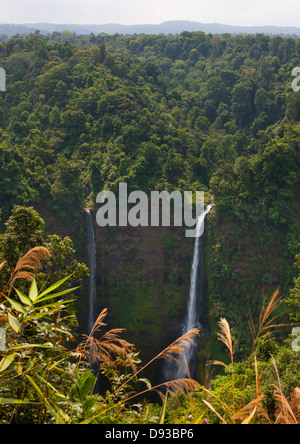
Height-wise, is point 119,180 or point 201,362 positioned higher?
point 119,180

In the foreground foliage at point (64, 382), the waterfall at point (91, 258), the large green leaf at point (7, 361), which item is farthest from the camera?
the waterfall at point (91, 258)

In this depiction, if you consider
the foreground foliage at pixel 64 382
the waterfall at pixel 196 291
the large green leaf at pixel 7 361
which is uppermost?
the large green leaf at pixel 7 361

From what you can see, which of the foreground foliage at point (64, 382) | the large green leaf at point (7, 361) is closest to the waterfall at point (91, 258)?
the foreground foliage at point (64, 382)

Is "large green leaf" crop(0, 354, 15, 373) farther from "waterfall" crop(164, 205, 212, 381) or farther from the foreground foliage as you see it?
"waterfall" crop(164, 205, 212, 381)

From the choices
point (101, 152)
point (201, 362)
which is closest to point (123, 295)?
point (201, 362)

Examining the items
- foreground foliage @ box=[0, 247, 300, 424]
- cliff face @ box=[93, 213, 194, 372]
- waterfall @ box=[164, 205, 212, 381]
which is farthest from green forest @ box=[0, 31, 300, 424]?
foreground foliage @ box=[0, 247, 300, 424]

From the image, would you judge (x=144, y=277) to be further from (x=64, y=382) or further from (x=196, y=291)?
(x=64, y=382)

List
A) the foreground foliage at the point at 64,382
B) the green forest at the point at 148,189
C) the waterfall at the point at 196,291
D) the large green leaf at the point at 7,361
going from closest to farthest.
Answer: the large green leaf at the point at 7,361
the foreground foliage at the point at 64,382
the green forest at the point at 148,189
the waterfall at the point at 196,291

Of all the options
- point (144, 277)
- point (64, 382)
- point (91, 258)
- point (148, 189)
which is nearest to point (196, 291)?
point (144, 277)

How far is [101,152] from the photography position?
86.7ft

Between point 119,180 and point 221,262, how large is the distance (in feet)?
26.4

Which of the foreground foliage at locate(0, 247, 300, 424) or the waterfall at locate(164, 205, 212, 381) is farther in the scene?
the waterfall at locate(164, 205, 212, 381)

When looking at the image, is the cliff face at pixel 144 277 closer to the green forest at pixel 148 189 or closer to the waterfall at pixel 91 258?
the green forest at pixel 148 189
